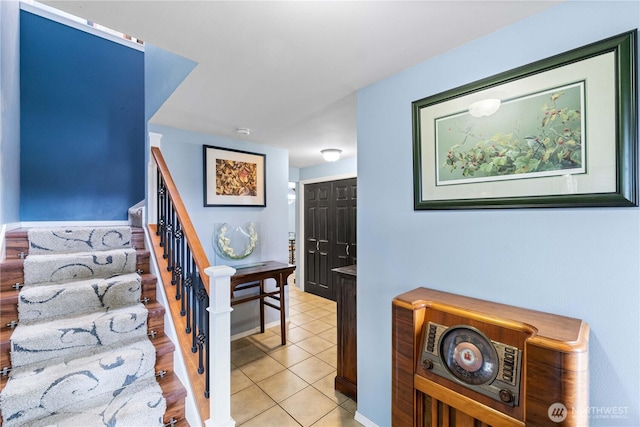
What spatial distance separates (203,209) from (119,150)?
1491 millimetres

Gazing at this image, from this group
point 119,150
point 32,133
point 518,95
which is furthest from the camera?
point 119,150

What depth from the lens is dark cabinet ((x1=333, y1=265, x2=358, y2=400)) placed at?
2.14 metres

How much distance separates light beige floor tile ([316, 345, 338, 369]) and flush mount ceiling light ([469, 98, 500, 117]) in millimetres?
2445

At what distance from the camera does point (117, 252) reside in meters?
2.28

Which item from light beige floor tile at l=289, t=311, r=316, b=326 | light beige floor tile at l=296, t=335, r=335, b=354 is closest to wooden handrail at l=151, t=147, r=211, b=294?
light beige floor tile at l=296, t=335, r=335, b=354

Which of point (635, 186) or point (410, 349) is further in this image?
point (410, 349)

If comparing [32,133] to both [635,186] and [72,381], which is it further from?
[635,186]

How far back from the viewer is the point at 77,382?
151 cm

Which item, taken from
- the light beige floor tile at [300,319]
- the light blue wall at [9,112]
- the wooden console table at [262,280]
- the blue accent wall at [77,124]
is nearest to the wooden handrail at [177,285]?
the wooden console table at [262,280]

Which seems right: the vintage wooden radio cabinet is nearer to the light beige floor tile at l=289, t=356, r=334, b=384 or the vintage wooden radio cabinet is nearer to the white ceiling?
the white ceiling

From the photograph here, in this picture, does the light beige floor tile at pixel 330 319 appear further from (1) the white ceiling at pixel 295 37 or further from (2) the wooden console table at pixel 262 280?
(1) the white ceiling at pixel 295 37

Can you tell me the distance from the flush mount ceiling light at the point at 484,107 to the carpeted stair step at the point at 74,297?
2.46 metres

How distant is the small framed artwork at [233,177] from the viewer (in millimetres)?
3010

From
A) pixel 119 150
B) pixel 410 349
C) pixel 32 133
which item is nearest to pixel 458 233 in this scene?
pixel 410 349
